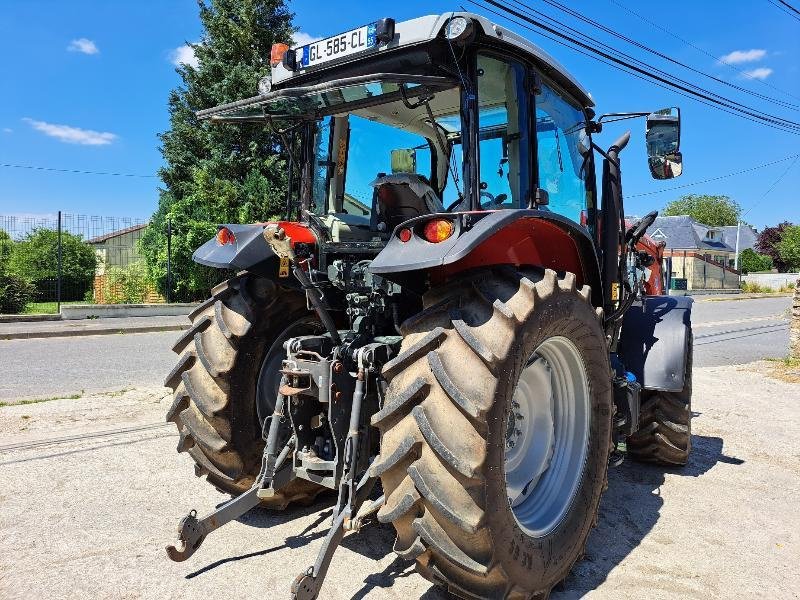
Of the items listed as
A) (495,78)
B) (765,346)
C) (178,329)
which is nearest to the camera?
(495,78)

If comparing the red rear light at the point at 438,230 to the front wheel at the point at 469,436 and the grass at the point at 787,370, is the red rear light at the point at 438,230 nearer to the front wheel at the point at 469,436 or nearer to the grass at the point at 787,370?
the front wheel at the point at 469,436

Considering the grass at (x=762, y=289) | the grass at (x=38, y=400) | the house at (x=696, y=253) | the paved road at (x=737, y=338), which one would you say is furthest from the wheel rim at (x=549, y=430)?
the grass at (x=762, y=289)

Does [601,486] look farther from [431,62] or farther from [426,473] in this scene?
[431,62]

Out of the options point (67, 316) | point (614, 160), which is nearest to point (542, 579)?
point (614, 160)

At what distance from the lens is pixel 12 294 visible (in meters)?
18.5

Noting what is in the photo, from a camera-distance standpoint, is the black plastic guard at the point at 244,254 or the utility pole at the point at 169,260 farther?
the utility pole at the point at 169,260

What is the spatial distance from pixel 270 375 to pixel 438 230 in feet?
5.33

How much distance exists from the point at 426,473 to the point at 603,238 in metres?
2.67

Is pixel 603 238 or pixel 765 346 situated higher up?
pixel 603 238

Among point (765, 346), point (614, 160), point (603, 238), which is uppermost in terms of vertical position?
point (614, 160)

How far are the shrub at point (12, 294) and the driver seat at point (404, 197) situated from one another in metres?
19.1

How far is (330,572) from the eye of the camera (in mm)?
2906

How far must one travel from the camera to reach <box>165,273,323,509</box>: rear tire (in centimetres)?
338

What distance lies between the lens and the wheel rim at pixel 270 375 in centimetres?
357
